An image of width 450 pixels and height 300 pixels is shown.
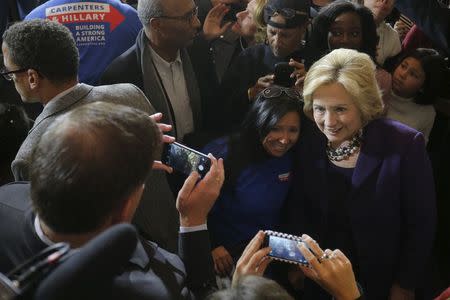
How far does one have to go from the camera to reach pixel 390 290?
2.06m

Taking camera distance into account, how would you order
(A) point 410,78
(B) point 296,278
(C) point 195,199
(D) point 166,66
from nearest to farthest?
(C) point 195,199 → (B) point 296,278 → (D) point 166,66 → (A) point 410,78

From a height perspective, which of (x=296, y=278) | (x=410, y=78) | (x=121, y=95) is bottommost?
(x=296, y=278)

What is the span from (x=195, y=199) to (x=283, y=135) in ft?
2.69

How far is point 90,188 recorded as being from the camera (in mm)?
942

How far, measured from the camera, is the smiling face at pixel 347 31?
8.32 feet

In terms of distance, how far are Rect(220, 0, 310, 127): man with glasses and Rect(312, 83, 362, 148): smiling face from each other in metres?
0.55

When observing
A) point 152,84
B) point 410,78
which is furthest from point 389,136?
point 152,84

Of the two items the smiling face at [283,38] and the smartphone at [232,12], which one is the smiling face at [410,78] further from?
the smartphone at [232,12]

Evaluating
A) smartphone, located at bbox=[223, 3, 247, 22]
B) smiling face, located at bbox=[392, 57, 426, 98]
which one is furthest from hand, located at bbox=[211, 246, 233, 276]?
smartphone, located at bbox=[223, 3, 247, 22]

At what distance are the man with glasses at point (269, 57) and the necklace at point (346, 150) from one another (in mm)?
605

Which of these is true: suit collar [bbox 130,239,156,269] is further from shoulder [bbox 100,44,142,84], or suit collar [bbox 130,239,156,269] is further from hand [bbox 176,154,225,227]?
shoulder [bbox 100,44,142,84]

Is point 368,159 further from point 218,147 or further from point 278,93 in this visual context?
point 218,147

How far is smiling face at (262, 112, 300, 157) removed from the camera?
2.10 meters

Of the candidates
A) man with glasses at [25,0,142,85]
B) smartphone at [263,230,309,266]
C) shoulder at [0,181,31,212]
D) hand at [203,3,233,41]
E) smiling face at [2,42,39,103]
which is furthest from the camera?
hand at [203,3,233,41]
